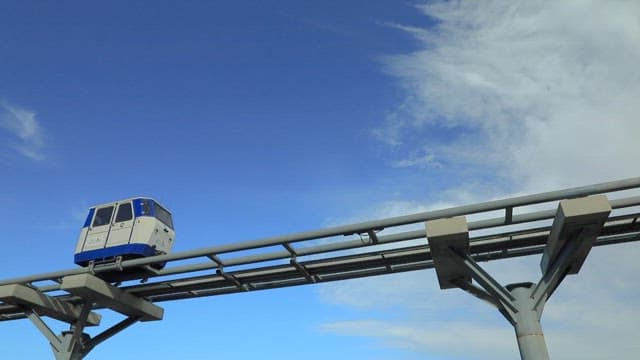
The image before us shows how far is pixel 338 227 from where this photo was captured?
12484mm

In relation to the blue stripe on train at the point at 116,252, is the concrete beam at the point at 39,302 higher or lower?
lower

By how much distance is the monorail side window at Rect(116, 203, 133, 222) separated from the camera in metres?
17.4

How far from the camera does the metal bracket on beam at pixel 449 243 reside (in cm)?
1068

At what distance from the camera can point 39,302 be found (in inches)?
661

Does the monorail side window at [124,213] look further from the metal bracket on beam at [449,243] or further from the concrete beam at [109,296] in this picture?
the metal bracket on beam at [449,243]

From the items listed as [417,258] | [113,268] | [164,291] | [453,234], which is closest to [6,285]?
[113,268]

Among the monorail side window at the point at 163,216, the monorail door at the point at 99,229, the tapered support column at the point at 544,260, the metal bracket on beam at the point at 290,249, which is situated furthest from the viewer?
the monorail side window at the point at 163,216

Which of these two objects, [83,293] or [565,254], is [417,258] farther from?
[83,293]

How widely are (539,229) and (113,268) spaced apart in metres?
13.9

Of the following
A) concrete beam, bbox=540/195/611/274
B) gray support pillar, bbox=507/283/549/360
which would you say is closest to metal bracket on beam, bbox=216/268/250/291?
gray support pillar, bbox=507/283/549/360

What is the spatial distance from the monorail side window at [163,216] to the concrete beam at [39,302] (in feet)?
16.0

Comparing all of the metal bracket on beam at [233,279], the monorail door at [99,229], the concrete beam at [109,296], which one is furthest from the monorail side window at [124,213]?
the metal bracket on beam at [233,279]

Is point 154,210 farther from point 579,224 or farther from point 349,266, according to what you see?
point 579,224

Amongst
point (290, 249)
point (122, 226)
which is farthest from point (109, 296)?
point (290, 249)
